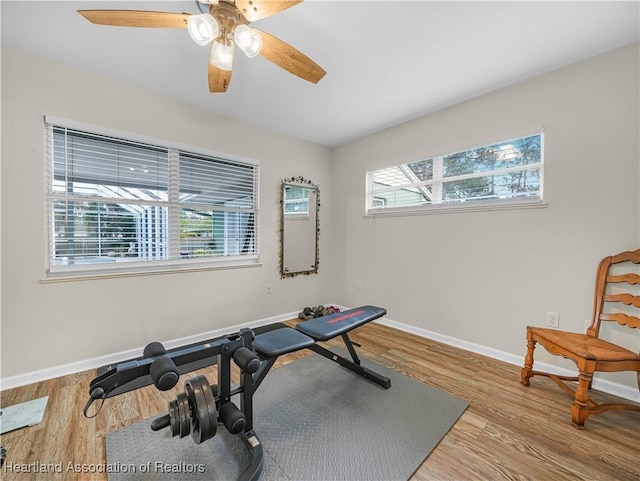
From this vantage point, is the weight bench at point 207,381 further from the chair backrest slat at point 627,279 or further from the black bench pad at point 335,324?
the chair backrest slat at point 627,279

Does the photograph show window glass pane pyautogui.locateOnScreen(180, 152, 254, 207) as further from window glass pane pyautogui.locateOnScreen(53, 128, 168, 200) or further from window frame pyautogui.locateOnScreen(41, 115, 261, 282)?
window glass pane pyautogui.locateOnScreen(53, 128, 168, 200)

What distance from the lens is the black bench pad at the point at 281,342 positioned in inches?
62.1

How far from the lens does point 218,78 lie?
1769mm

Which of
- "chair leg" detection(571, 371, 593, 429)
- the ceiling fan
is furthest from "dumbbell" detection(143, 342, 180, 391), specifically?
"chair leg" detection(571, 371, 593, 429)

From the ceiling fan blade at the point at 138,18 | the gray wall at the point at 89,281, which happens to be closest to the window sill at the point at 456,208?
the gray wall at the point at 89,281

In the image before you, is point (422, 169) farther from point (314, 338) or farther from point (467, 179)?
point (314, 338)

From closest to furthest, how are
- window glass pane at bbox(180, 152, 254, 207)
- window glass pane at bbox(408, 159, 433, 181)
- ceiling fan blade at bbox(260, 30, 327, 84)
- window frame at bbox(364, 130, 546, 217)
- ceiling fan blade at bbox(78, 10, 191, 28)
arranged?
ceiling fan blade at bbox(78, 10, 191, 28), ceiling fan blade at bbox(260, 30, 327, 84), window frame at bbox(364, 130, 546, 217), window glass pane at bbox(180, 152, 254, 207), window glass pane at bbox(408, 159, 433, 181)

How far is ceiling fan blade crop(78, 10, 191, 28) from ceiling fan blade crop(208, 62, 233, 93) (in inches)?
11.0

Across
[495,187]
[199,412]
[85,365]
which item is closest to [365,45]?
[495,187]

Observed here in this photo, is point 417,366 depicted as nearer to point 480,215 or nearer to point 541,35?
point 480,215

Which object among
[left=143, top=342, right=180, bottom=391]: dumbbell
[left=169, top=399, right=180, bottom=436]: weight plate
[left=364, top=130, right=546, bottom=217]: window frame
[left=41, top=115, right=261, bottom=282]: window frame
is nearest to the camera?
[left=143, top=342, right=180, bottom=391]: dumbbell

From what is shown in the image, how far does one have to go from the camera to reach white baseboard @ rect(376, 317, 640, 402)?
1917 mm

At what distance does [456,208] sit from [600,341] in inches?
57.9

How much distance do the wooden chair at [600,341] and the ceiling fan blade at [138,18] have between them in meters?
2.87
